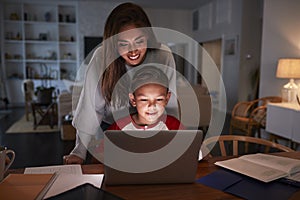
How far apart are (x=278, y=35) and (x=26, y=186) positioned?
4.09 meters

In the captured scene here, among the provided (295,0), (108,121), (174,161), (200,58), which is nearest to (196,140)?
(174,161)

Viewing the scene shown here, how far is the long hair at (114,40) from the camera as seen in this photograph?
104 centimetres

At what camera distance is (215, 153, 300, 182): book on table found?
97 cm

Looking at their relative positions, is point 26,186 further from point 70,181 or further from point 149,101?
point 149,101

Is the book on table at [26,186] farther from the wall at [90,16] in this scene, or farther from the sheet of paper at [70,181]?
the wall at [90,16]

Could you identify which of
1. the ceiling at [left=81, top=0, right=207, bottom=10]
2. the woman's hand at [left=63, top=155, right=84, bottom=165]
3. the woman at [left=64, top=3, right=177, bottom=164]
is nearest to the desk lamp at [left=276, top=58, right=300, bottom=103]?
the woman at [left=64, top=3, right=177, bottom=164]

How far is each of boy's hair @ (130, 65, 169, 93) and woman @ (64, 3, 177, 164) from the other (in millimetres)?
75

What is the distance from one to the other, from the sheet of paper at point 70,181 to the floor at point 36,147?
2403 millimetres

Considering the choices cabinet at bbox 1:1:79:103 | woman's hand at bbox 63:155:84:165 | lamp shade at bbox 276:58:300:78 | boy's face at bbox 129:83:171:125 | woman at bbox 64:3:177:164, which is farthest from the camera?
cabinet at bbox 1:1:79:103

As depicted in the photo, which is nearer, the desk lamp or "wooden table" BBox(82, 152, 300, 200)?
"wooden table" BBox(82, 152, 300, 200)

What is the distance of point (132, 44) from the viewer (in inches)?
39.6

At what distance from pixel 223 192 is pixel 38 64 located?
25.8 ft

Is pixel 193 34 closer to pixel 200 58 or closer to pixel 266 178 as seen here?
pixel 200 58

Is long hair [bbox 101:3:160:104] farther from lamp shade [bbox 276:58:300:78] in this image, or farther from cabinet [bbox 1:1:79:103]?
cabinet [bbox 1:1:79:103]
